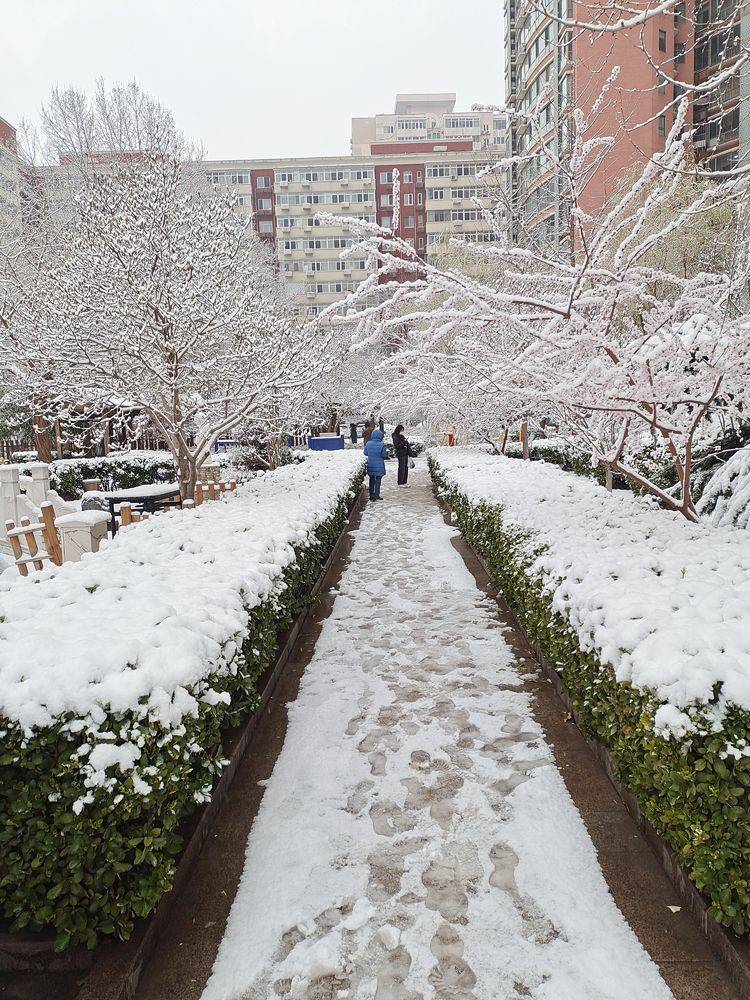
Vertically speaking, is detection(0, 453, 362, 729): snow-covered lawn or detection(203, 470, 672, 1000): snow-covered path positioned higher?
detection(0, 453, 362, 729): snow-covered lawn

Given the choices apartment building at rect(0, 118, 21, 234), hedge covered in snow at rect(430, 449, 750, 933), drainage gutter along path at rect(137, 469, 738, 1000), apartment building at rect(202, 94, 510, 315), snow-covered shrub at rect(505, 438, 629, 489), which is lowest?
drainage gutter along path at rect(137, 469, 738, 1000)

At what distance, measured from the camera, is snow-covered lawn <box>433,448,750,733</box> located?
8.79 ft

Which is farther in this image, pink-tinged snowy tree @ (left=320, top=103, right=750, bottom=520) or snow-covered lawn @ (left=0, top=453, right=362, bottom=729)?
pink-tinged snowy tree @ (left=320, top=103, right=750, bottom=520)

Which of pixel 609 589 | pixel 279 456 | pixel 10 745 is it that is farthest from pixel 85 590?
pixel 279 456

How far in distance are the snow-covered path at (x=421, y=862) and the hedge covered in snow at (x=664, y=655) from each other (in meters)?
0.48

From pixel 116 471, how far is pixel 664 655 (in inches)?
811

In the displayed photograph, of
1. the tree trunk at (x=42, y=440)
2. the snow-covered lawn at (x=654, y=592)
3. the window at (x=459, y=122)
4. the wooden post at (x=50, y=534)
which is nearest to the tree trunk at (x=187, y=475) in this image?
the wooden post at (x=50, y=534)

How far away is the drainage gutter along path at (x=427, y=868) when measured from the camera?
8.44 feet

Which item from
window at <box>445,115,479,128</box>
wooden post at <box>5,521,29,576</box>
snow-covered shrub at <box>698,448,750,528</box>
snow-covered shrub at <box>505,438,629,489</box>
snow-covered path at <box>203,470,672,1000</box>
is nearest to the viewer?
snow-covered path at <box>203,470,672,1000</box>

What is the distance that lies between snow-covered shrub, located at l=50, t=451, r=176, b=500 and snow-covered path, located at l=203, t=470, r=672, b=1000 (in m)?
16.7

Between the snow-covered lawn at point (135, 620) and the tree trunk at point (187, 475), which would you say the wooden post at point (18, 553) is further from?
the tree trunk at point (187, 475)

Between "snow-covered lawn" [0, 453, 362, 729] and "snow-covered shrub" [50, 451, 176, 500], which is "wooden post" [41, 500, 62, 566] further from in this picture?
"snow-covered shrub" [50, 451, 176, 500]

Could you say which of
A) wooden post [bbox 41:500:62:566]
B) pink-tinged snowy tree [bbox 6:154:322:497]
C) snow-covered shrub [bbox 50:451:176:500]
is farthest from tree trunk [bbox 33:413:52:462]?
wooden post [bbox 41:500:62:566]

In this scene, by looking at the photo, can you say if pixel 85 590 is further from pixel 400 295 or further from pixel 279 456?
pixel 279 456
